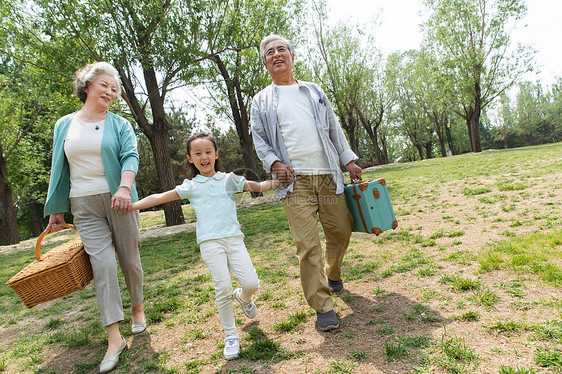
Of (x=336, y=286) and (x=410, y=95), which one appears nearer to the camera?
(x=336, y=286)

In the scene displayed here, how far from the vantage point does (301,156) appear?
10.2ft

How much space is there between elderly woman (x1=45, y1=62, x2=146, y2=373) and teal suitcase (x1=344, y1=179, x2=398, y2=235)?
1916 mm

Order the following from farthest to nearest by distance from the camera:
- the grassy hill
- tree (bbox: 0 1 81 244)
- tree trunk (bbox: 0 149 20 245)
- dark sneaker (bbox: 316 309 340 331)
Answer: tree trunk (bbox: 0 149 20 245) < tree (bbox: 0 1 81 244) < dark sneaker (bbox: 316 309 340 331) < the grassy hill

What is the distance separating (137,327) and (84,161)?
1.57m

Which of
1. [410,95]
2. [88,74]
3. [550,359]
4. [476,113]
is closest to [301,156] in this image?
[88,74]

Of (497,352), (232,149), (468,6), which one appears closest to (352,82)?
(468,6)

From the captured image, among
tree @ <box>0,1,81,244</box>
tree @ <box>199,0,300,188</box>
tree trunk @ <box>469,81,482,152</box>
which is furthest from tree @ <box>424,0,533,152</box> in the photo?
tree @ <box>0,1,81,244</box>

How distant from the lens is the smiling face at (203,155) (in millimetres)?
2939

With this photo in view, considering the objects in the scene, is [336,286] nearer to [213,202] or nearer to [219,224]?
[219,224]

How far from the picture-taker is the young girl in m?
2.70

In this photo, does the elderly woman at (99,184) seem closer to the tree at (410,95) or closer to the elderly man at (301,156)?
the elderly man at (301,156)

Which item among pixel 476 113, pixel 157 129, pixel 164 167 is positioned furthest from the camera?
pixel 476 113

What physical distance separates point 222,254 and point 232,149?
29.5 m

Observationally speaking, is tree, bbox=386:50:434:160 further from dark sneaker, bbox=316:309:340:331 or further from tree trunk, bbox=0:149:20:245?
dark sneaker, bbox=316:309:340:331
